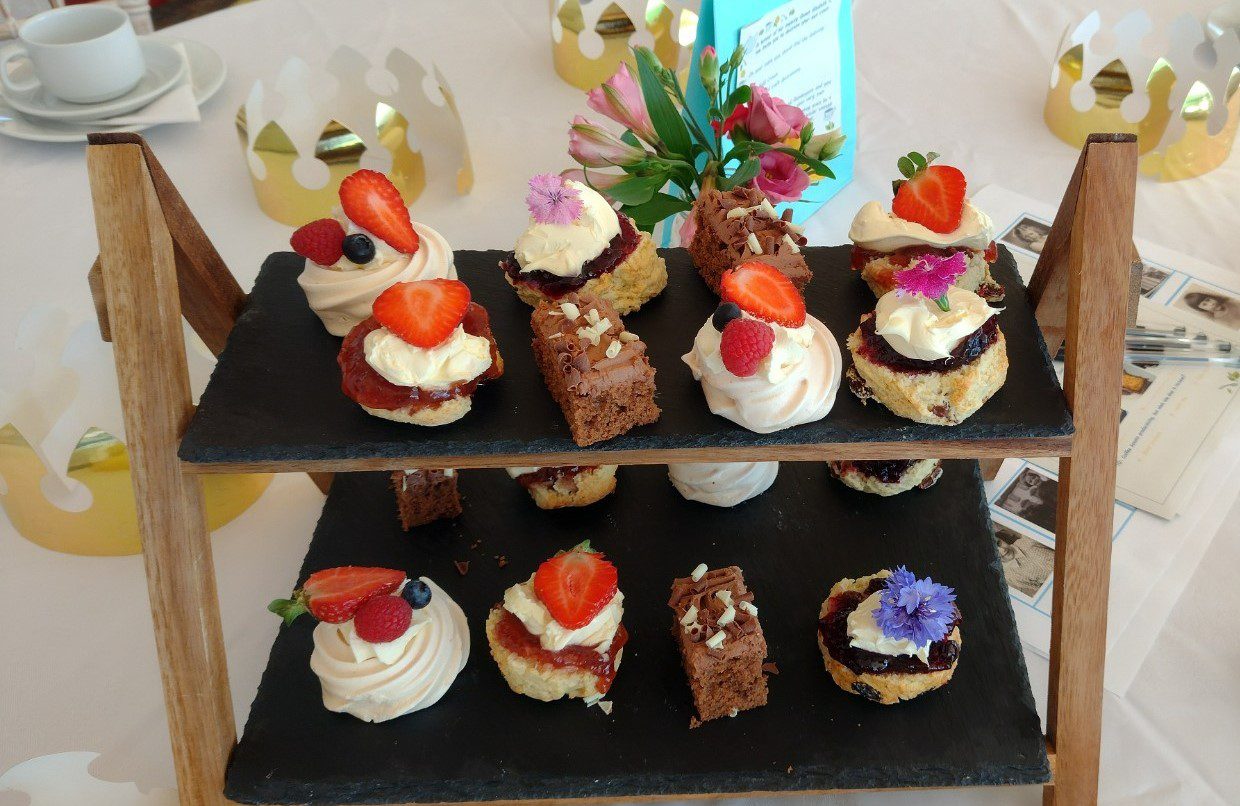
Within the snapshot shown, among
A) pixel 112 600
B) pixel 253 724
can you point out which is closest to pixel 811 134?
pixel 253 724

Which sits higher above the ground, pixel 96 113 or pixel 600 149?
pixel 600 149

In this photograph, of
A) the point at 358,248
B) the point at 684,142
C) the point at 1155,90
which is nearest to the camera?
the point at 358,248

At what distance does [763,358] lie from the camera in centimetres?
110

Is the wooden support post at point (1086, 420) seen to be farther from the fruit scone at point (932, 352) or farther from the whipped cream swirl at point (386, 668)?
the whipped cream swirl at point (386, 668)

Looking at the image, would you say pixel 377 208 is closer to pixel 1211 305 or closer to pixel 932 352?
pixel 932 352

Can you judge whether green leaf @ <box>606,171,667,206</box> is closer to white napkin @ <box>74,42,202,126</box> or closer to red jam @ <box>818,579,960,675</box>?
red jam @ <box>818,579,960,675</box>

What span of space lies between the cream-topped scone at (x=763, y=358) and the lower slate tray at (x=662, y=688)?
17.2 inches

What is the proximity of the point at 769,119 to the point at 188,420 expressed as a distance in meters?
0.89

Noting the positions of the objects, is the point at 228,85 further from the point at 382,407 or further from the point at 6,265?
the point at 382,407

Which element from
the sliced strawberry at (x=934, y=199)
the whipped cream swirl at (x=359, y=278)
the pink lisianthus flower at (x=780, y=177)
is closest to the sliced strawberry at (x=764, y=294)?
the sliced strawberry at (x=934, y=199)

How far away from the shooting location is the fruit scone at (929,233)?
1.28 metres

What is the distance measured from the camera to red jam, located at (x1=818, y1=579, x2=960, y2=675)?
1.32 m

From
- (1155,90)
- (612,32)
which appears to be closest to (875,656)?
(1155,90)

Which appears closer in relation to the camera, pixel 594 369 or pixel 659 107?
pixel 594 369
